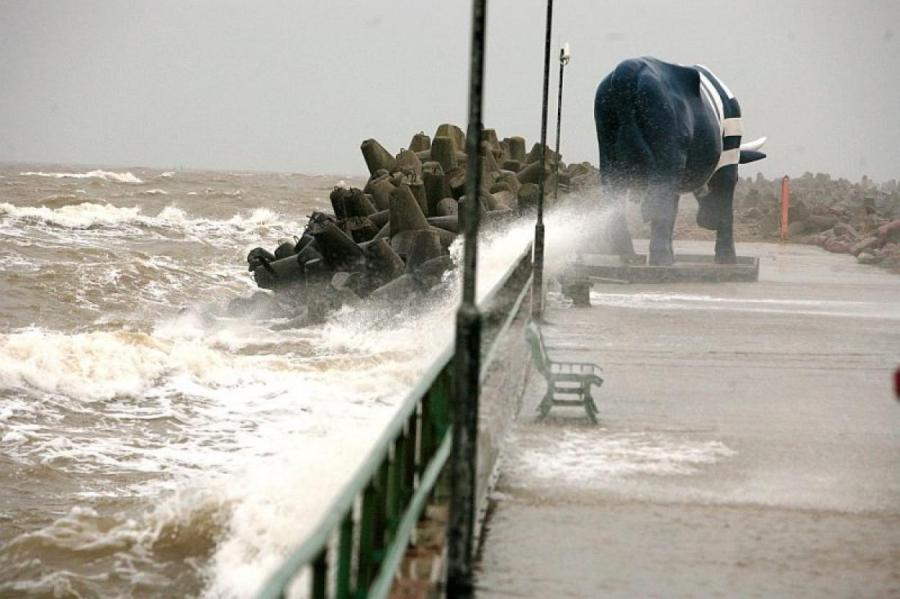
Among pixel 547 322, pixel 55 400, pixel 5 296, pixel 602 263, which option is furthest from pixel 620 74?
pixel 5 296

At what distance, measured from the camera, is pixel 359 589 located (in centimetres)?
611

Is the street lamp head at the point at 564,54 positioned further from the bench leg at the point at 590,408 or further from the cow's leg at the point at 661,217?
the bench leg at the point at 590,408

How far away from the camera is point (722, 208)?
2894 centimetres

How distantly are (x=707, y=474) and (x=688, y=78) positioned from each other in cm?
1736

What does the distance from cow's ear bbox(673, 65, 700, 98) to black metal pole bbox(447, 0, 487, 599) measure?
20.4 metres

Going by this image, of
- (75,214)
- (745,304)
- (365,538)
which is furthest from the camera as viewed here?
(75,214)

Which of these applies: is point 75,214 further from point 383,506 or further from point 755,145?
point 383,506

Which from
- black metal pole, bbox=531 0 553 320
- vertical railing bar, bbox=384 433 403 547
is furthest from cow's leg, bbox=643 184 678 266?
vertical railing bar, bbox=384 433 403 547

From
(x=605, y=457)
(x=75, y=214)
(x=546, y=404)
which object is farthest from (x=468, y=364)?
(x=75, y=214)

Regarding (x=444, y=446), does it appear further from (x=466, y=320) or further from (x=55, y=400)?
(x=55, y=400)

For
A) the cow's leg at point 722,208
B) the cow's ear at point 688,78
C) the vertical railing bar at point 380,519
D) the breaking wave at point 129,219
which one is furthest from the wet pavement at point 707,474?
the breaking wave at point 129,219

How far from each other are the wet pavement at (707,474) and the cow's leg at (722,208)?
9701mm

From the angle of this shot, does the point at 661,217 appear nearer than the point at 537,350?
No

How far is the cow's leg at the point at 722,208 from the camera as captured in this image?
28.8 m
